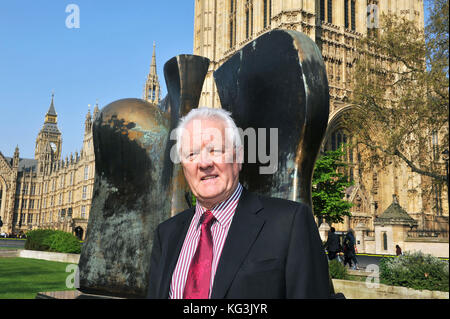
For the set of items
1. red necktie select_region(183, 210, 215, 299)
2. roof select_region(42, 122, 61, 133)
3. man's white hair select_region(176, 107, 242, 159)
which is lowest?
red necktie select_region(183, 210, 215, 299)

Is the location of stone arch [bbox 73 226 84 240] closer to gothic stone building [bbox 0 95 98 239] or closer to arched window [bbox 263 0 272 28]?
gothic stone building [bbox 0 95 98 239]

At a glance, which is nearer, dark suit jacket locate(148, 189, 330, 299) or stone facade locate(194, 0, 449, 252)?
dark suit jacket locate(148, 189, 330, 299)

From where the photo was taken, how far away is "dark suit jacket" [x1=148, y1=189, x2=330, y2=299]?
70.0 inches

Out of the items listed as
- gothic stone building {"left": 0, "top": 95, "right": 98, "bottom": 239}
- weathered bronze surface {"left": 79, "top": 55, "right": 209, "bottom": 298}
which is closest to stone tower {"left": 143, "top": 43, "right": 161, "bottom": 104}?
gothic stone building {"left": 0, "top": 95, "right": 98, "bottom": 239}

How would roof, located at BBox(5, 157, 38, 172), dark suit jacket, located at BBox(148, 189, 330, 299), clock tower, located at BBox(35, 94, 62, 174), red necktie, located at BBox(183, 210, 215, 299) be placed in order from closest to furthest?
dark suit jacket, located at BBox(148, 189, 330, 299)
red necktie, located at BBox(183, 210, 215, 299)
roof, located at BBox(5, 157, 38, 172)
clock tower, located at BBox(35, 94, 62, 174)

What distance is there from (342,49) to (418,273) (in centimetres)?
3081

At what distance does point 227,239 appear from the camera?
1899mm

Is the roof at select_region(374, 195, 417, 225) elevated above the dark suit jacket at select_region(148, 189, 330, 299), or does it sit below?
above

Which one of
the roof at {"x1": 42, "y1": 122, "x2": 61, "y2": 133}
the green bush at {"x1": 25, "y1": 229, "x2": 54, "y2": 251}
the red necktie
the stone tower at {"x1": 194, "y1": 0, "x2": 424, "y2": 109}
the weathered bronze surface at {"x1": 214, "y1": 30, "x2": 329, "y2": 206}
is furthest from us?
the roof at {"x1": 42, "y1": 122, "x2": 61, "y2": 133}

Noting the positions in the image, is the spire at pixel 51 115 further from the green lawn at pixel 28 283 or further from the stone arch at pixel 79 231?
the green lawn at pixel 28 283

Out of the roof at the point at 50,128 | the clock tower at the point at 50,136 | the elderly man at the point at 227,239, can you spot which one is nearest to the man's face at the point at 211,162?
the elderly man at the point at 227,239

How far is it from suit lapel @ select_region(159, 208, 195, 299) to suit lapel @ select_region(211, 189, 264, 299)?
27 cm

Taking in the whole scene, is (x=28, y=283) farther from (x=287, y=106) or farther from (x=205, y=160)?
(x=205, y=160)

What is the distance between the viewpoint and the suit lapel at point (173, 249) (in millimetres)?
2002
